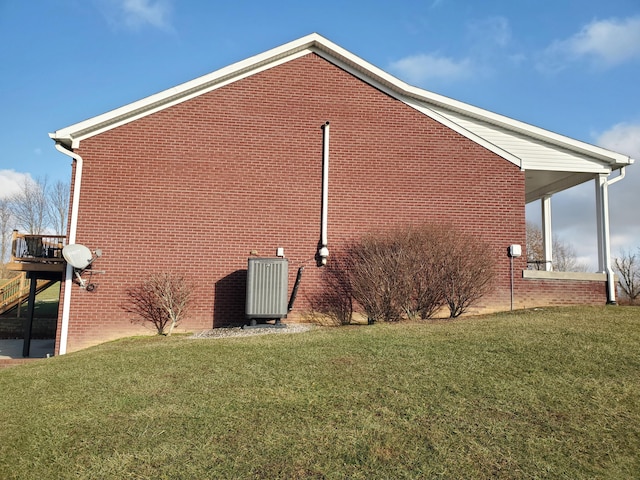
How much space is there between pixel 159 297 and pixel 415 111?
24.8 feet

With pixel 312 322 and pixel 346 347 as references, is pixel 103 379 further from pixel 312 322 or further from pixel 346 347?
pixel 312 322

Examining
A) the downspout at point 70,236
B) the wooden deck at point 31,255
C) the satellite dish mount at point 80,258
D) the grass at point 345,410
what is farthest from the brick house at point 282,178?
the grass at point 345,410

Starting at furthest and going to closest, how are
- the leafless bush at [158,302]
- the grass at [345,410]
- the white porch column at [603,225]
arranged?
the white porch column at [603,225] → the leafless bush at [158,302] → the grass at [345,410]

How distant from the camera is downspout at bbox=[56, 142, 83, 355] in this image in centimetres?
1076

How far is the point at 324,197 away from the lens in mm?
11828

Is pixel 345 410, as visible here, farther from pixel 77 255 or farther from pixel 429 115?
pixel 429 115

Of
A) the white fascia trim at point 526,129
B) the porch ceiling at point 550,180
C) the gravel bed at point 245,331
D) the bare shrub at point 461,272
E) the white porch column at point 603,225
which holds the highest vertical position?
the white fascia trim at point 526,129

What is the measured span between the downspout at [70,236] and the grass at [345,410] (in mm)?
3175

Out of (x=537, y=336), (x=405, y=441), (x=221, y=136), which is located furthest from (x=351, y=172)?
(x=405, y=441)

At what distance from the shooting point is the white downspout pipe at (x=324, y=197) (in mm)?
11562

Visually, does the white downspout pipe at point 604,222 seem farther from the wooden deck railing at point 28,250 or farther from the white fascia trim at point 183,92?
the wooden deck railing at point 28,250

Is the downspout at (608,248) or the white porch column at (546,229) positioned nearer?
the downspout at (608,248)

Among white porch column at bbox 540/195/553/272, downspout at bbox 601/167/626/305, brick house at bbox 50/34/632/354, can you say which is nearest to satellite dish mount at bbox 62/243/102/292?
brick house at bbox 50/34/632/354

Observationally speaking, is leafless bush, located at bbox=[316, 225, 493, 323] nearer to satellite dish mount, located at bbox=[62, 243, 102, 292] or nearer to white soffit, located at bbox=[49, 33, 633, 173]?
white soffit, located at bbox=[49, 33, 633, 173]
